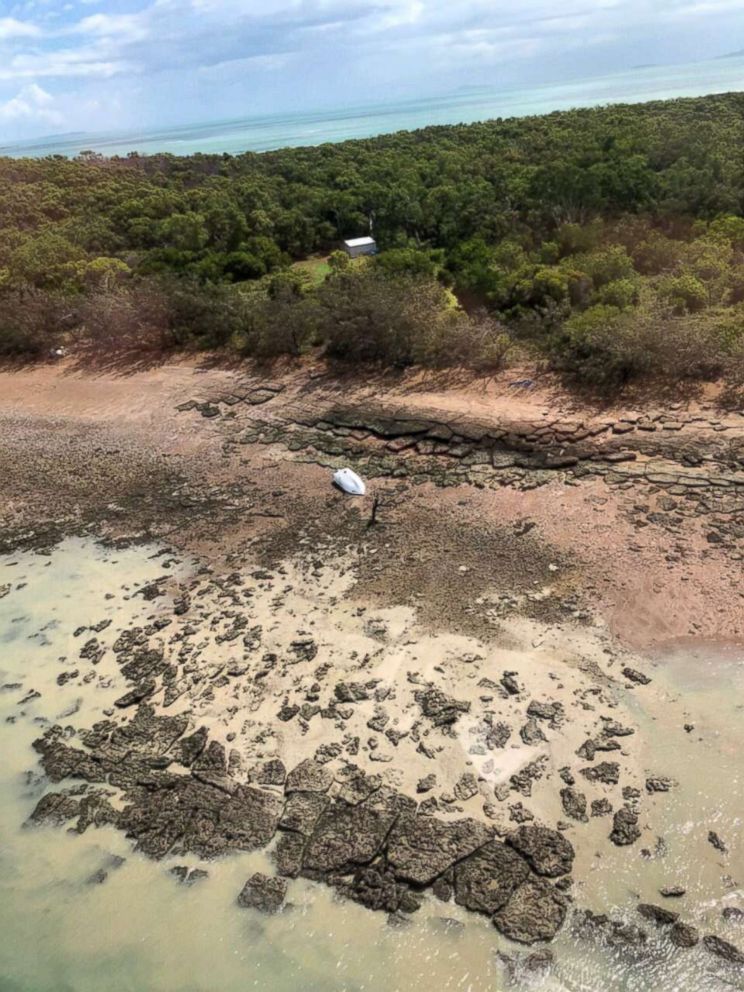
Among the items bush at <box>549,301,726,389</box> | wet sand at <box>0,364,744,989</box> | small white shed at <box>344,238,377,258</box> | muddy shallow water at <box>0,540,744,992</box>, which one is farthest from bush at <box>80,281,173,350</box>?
muddy shallow water at <box>0,540,744,992</box>

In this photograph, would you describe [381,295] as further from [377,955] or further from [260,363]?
[377,955]

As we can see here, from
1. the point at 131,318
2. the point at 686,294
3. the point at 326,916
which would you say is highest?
the point at 131,318

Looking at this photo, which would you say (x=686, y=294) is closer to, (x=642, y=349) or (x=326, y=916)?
(x=642, y=349)

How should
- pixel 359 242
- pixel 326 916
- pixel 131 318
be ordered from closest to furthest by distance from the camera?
1. pixel 326 916
2. pixel 131 318
3. pixel 359 242

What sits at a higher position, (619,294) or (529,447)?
(619,294)

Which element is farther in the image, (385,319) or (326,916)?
(385,319)

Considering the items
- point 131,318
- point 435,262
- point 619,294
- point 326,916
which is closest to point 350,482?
point 326,916

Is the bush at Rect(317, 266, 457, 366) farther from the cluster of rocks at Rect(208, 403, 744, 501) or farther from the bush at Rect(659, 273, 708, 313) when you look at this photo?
the bush at Rect(659, 273, 708, 313)
